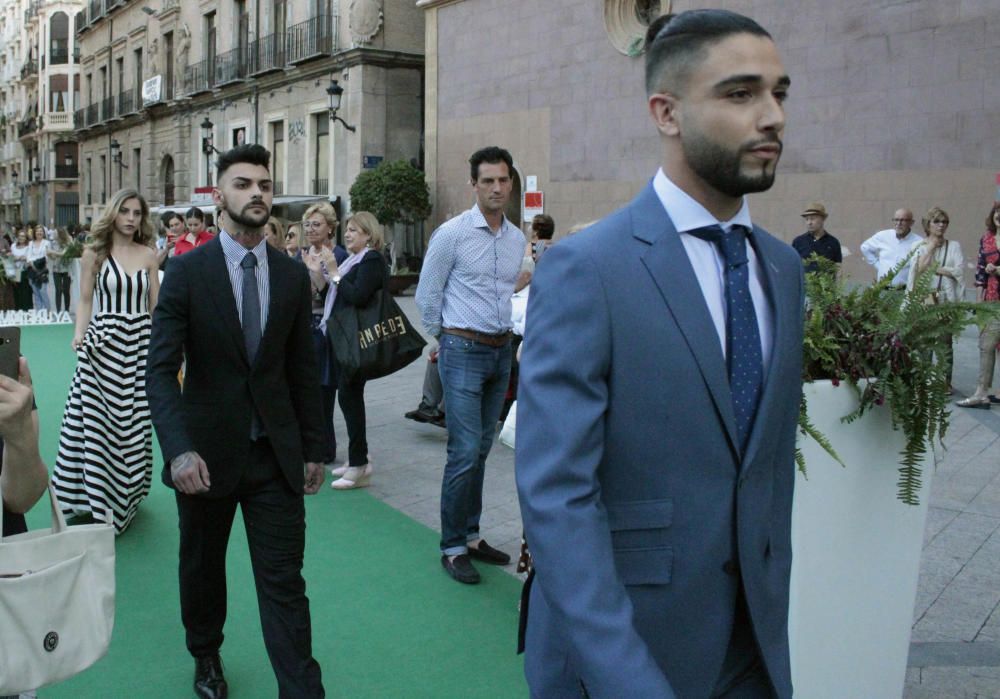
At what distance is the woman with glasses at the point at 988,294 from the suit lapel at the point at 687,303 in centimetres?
909

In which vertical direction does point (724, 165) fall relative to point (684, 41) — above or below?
below

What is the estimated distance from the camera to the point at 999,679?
400cm

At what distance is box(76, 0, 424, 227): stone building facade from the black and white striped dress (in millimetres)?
23677

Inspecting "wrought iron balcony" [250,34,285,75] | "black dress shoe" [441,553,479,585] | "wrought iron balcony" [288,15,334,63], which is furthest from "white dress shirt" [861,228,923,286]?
"wrought iron balcony" [250,34,285,75]

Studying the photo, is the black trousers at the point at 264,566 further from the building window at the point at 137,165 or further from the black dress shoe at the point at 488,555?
the building window at the point at 137,165

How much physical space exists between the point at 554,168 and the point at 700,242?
21.3 m

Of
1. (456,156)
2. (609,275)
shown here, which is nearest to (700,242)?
(609,275)

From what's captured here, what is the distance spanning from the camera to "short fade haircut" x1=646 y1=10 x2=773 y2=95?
187 cm

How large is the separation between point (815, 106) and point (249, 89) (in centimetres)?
2377

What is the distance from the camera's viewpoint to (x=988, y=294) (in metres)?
10.6

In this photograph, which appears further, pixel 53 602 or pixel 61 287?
pixel 61 287

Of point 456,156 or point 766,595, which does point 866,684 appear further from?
point 456,156

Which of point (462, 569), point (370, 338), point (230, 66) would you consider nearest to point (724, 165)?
point (462, 569)

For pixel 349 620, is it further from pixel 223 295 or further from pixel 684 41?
pixel 684 41
